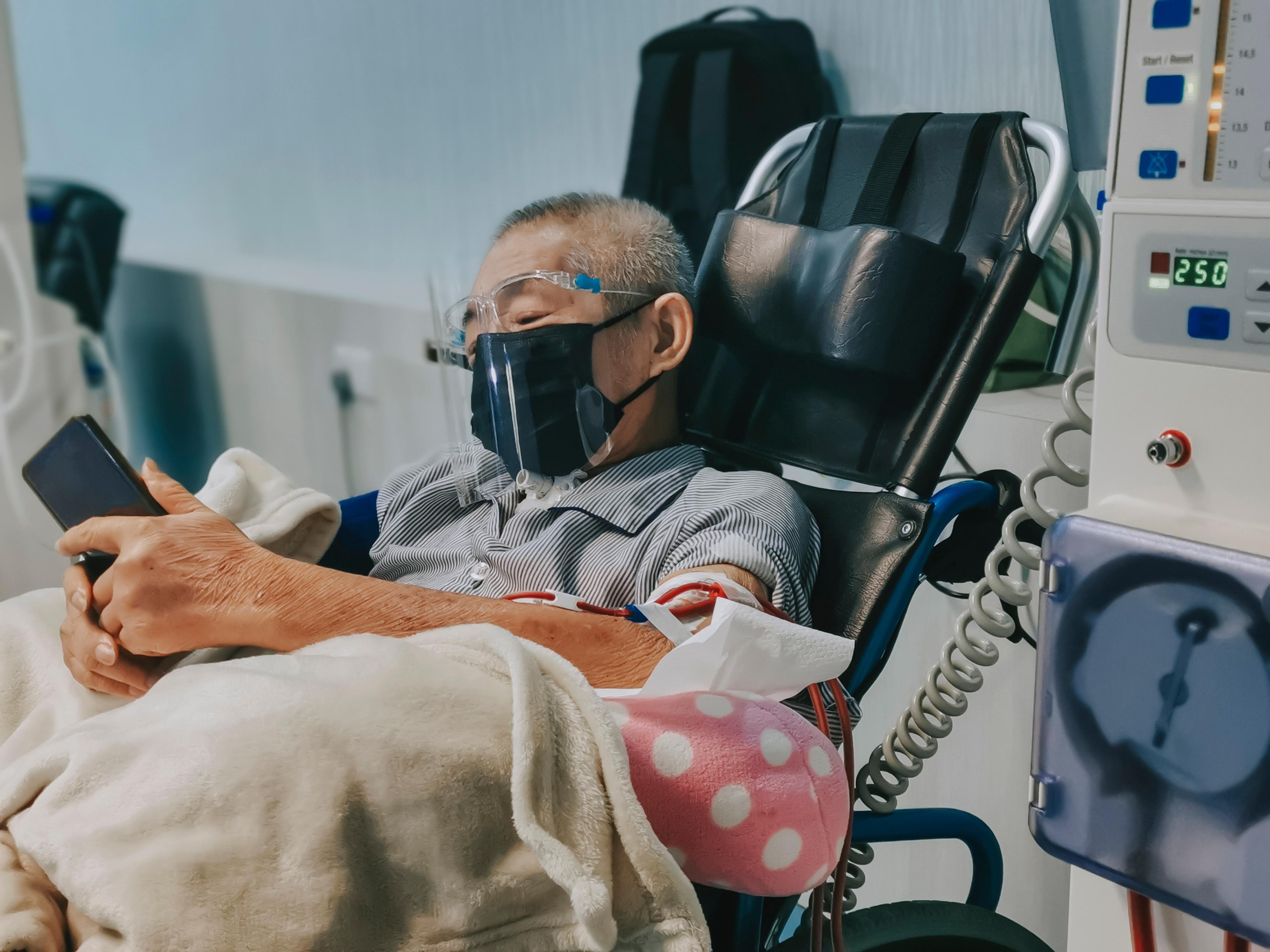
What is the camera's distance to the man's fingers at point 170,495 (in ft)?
3.89

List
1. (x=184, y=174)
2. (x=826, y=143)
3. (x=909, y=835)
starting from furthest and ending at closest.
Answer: (x=184, y=174), (x=826, y=143), (x=909, y=835)

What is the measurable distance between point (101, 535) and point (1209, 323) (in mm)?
1040

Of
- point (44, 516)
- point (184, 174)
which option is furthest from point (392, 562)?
point (184, 174)

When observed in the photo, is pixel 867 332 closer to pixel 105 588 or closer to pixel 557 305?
pixel 557 305

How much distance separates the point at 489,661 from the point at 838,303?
0.65 m

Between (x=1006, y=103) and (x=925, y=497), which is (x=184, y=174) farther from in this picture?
(x=925, y=497)

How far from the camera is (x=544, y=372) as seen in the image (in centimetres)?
128

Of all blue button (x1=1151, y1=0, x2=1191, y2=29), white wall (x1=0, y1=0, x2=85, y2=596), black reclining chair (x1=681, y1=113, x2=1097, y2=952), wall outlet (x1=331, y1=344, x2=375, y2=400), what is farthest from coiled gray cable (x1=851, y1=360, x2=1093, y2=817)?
white wall (x1=0, y1=0, x2=85, y2=596)

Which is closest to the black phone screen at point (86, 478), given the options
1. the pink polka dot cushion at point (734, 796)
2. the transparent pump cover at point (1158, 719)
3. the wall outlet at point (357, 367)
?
the pink polka dot cushion at point (734, 796)

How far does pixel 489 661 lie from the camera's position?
0.77m

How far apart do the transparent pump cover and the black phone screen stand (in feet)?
3.03

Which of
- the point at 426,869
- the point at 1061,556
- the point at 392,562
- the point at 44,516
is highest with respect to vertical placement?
the point at 1061,556

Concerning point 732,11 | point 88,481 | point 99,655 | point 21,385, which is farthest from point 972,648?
point 21,385

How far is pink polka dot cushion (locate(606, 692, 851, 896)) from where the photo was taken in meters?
0.78
